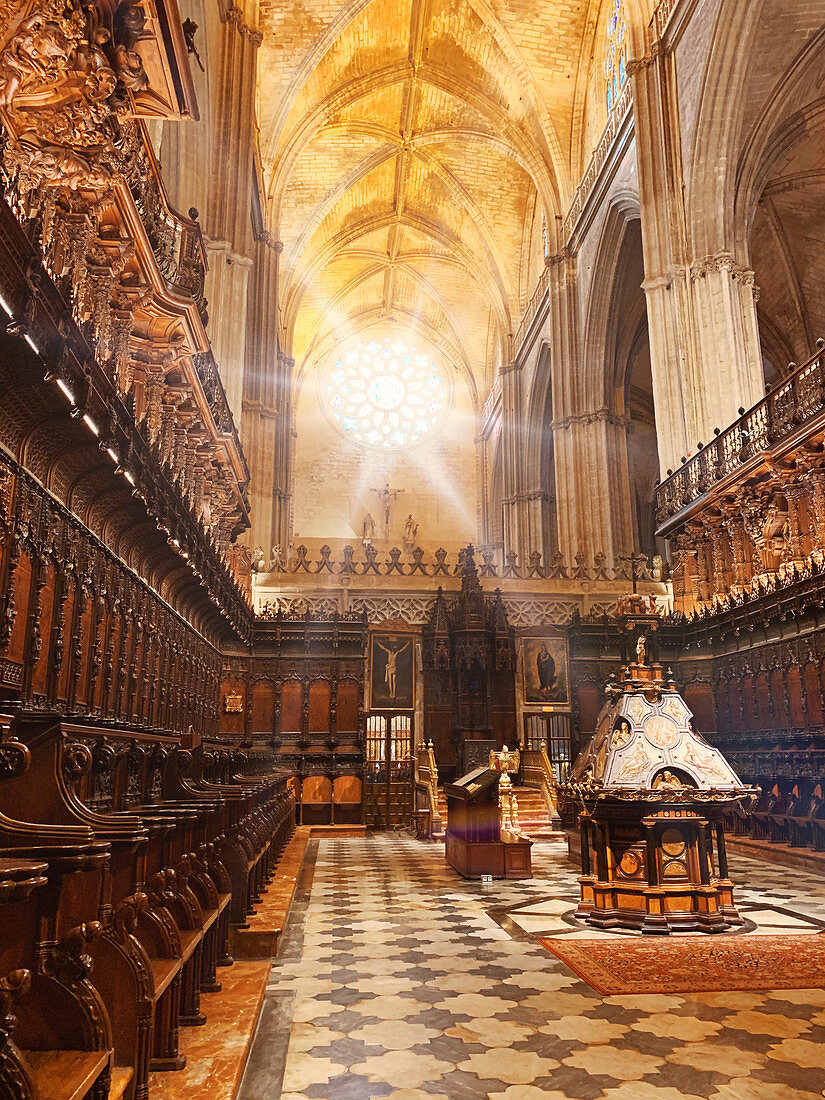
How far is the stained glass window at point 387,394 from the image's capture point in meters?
34.9

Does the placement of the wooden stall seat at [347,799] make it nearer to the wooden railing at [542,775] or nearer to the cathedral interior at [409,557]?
the cathedral interior at [409,557]

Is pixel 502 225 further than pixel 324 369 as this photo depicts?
No

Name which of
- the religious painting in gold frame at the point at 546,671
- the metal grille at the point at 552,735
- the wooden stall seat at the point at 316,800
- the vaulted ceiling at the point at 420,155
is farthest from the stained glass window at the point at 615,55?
the wooden stall seat at the point at 316,800

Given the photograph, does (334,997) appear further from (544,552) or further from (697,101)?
(544,552)

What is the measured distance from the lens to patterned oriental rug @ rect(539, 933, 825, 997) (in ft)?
14.3

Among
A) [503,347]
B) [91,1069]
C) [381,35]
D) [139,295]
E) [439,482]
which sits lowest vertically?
[91,1069]

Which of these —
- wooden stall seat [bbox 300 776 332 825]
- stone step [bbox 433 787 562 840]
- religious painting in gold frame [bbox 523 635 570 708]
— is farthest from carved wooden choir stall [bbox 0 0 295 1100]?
religious painting in gold frame [bbox 523 635 570 708]

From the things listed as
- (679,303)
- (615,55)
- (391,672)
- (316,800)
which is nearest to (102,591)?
(316,800)

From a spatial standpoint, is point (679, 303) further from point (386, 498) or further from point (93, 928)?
point (386, 498)

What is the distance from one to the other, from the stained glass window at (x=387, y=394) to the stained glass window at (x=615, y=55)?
15.5m

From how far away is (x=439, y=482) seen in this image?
34.8 meters

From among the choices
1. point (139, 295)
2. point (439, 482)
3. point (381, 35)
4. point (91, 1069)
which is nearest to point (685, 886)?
point (91, 1069)

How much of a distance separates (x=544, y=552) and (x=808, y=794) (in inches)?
675

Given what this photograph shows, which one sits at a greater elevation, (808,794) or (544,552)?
(544,552)
